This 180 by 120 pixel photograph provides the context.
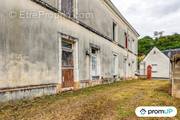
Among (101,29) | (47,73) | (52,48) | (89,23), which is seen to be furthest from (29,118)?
(101,29)

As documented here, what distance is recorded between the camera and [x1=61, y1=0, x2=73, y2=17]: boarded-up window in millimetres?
11641

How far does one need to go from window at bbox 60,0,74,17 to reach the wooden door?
1.39 m

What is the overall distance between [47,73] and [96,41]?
6.84m

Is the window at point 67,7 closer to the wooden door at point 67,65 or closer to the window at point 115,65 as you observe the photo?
the wooden door at point 67,65

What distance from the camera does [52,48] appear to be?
1014 cm

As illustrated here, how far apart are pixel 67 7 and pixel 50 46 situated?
2829 mm

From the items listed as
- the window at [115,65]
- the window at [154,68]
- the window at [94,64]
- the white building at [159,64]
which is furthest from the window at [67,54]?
the window at [154,68]

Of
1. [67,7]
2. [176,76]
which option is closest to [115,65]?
[67,7]

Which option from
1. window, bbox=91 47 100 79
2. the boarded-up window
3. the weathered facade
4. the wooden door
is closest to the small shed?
the weathered facade

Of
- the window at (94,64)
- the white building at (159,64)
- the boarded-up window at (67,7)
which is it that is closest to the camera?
the boarded-up window at (67,7)

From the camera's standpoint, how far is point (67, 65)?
11.9 meters

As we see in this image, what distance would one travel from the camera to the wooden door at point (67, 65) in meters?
11.5

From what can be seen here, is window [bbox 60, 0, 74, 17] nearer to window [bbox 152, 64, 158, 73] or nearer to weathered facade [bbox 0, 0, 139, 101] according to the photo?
weathered facade [bbox 0, 0, 139, 101]

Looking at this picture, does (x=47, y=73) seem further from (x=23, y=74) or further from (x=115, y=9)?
(x=115, y=9)
